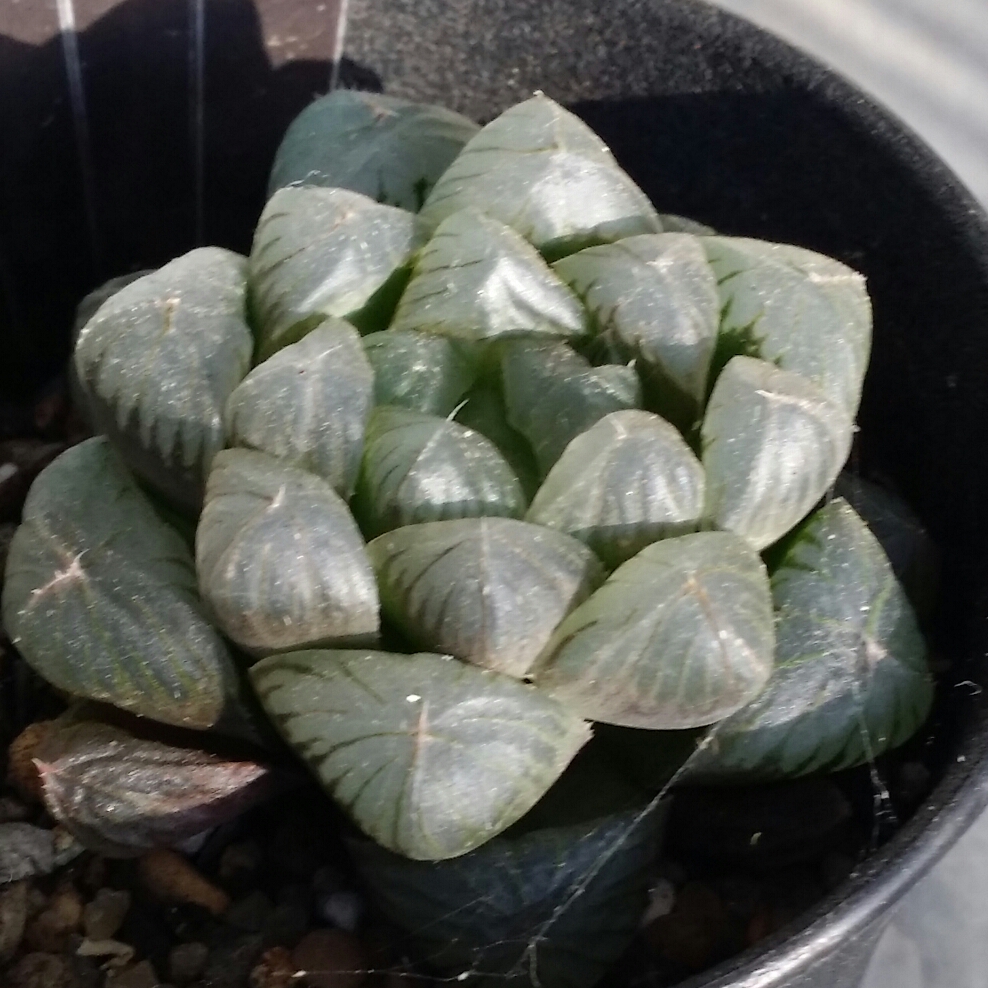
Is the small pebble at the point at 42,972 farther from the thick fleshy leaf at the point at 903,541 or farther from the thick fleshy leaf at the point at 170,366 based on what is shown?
the thick fleshy leaf at the point at 903,541

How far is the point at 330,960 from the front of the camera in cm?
45

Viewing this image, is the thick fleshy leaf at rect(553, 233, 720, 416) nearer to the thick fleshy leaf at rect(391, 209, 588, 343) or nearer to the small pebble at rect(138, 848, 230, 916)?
the thick fleshy leaf at rect(391, 209, 588, 343)

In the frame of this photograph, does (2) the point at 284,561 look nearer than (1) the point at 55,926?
Yes

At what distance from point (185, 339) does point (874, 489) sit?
0.96 feet

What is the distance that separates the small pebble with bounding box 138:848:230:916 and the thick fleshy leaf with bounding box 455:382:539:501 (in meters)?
0.22

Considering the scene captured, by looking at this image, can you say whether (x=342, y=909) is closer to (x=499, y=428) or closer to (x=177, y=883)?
(x=177, y=883)

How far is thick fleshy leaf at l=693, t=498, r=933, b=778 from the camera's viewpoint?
41 centimetres

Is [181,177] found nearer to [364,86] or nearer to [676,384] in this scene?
[364,86]

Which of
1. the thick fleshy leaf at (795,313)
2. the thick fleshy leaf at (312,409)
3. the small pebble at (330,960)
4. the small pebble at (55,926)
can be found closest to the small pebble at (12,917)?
the small pebble at (55,926)

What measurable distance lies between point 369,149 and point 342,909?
32 cm

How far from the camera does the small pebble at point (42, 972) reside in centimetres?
46

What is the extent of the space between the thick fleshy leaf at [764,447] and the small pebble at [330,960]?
0.73ft


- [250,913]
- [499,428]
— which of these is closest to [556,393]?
[499,428]

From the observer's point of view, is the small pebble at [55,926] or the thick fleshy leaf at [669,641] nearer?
the thick fleshy leaf at [669,641]
